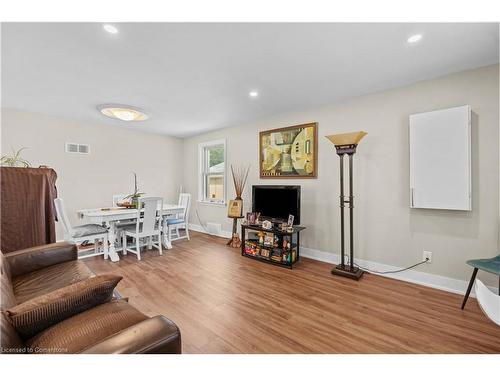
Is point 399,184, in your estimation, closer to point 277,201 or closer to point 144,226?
point 277,201

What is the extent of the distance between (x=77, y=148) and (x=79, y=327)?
414 cm

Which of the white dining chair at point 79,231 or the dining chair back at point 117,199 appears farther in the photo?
the dining chair back at point 117,199

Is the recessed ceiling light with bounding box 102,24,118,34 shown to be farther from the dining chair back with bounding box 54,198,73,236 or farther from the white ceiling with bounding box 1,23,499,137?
the dining chair back with bounding box 54,198,73,236

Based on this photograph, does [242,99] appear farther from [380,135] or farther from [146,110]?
[380,135]

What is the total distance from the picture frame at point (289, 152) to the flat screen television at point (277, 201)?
1.24ft

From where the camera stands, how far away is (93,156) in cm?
434

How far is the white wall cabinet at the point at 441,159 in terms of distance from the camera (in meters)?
2.22

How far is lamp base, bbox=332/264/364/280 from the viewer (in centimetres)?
268

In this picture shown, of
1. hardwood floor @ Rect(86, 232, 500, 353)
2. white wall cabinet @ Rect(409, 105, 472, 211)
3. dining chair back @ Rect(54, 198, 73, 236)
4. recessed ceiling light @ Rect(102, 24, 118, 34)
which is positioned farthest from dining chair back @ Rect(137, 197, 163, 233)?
white wall cabinet @ Rect(409, 105, 472, 211)

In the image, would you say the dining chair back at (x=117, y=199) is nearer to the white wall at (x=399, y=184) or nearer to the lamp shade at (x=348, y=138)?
the white wall at (x=399, y=184)

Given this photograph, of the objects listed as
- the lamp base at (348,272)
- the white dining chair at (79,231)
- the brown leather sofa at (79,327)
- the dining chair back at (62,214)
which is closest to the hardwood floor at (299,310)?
the lamp base at (348,272)

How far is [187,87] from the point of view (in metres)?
2.75

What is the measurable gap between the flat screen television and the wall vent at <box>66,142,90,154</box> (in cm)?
337
